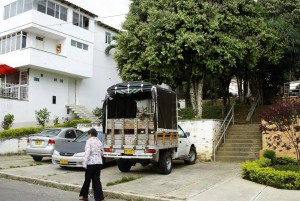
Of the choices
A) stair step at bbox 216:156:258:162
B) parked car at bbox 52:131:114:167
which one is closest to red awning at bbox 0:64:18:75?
parked car at bbox 52:131:114:167

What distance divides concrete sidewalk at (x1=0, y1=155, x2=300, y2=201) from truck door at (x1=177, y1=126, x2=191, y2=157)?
24.2 inches

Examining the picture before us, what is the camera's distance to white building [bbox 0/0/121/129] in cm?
2512

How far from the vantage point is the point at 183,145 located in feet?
44.8

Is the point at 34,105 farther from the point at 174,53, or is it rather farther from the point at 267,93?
the point at 267,93

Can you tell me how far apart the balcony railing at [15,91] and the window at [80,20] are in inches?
289

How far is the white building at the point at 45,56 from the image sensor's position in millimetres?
25125

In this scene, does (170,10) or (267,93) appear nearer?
(170,10)

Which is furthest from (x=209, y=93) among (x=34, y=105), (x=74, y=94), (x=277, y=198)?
(x=277, y=198)

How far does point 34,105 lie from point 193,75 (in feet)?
44.7

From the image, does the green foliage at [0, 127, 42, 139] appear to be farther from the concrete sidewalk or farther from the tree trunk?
the tree trunk

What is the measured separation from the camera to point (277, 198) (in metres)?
8.11

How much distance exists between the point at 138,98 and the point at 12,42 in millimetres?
17097

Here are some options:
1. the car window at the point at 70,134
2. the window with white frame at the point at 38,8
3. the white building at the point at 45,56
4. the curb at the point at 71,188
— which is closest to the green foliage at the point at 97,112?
the white building at the point at 45,56

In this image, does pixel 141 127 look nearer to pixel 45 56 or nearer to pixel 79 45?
pixel 45 56
